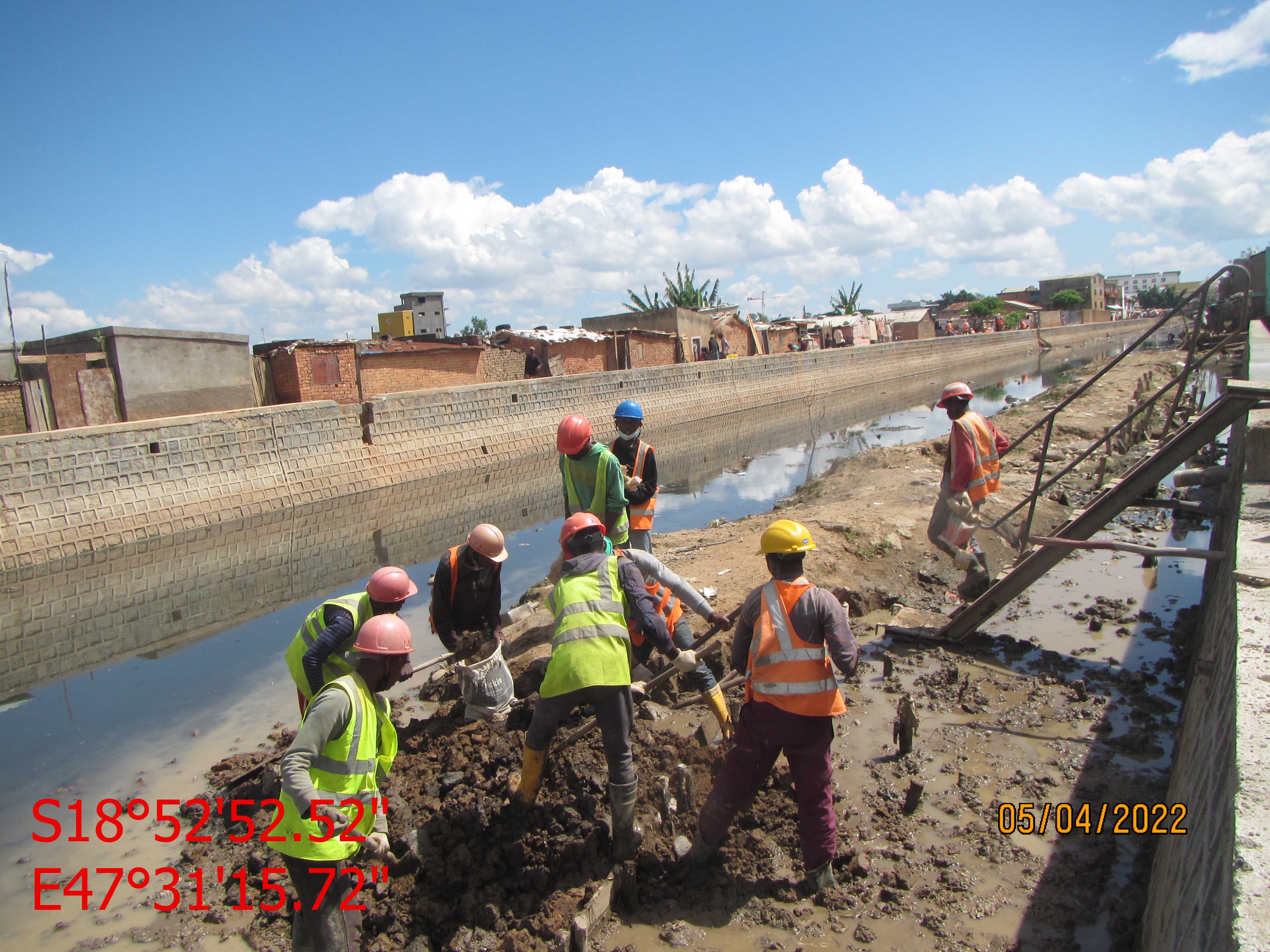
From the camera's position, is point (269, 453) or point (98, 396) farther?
point (269, 453)

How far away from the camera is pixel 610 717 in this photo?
348 centimetres

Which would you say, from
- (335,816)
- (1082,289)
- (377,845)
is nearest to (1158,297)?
(1082,289)

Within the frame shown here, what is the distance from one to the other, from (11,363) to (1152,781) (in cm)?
1800

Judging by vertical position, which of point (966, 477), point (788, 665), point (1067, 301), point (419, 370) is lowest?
point (788, 665)

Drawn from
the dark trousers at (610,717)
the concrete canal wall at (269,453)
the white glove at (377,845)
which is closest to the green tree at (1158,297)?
the concrete canal wall at (269,453)

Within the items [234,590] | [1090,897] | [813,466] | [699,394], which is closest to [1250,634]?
[1090,897]

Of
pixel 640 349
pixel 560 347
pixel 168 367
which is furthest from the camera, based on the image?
pixel 640 349

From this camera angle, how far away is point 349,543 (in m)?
13.1

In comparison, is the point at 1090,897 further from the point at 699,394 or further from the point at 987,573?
the point at 699,394

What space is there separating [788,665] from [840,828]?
1.30m

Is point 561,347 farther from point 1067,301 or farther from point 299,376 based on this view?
point 1067,301

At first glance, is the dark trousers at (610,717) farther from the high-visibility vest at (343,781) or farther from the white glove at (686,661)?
the high-visibility vest at (343,781)

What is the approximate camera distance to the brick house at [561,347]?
25859 mm

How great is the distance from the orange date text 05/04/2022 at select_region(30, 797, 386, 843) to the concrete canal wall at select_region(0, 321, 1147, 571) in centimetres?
830
